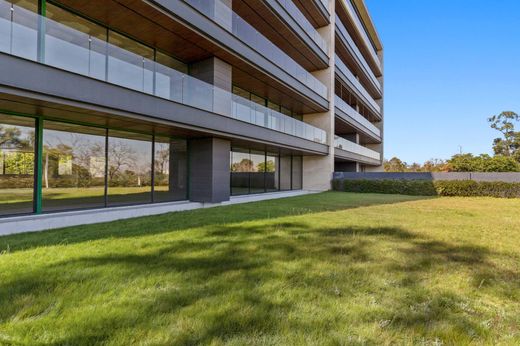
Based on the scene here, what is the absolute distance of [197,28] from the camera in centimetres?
1092

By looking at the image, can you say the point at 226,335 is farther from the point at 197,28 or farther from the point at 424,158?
the point at 424,158

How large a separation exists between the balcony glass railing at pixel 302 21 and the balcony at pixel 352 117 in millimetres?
4629

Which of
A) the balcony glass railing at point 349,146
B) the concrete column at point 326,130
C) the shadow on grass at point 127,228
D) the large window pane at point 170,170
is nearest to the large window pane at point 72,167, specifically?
the large window pane at point 170,170

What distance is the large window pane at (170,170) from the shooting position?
12.8 m

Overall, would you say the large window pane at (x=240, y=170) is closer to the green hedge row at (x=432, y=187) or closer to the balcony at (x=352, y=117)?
the green hedge row at (x=432, y=187)

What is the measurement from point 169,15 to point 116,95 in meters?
3.52

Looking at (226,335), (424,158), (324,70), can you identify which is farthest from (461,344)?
(424,158)

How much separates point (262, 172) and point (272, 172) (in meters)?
1.46

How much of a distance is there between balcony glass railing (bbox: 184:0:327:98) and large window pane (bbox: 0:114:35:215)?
7.05 metres

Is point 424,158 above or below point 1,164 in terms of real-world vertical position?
above

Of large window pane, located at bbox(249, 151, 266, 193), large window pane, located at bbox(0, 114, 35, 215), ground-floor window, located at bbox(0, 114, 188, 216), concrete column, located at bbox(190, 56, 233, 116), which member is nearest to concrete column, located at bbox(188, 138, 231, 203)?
ground-floor window, located at bbox(0, 114, 188, 216)

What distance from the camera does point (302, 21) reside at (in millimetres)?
18484

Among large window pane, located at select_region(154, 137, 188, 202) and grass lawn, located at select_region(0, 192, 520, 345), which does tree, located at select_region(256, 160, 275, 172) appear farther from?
grass lawn, located at select_region(0, 192, 520, 345)

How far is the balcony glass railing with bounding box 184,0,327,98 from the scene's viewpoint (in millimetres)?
11430
